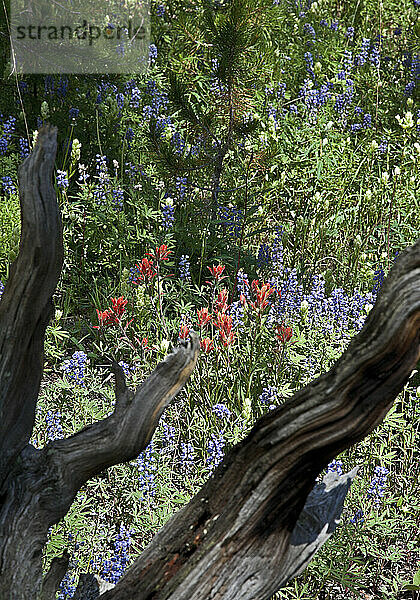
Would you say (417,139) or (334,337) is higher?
(417,139)

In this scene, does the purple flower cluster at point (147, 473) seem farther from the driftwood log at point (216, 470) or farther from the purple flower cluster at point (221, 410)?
the driftwood log at point (216, 470)

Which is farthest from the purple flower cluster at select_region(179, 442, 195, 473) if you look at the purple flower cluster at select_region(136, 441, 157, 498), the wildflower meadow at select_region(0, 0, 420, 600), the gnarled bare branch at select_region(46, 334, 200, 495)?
the gnarled bare branch at select_region(46, 334, 200, 495)

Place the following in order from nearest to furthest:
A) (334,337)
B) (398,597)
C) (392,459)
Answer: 1. (398,597)
2. (392,459)
3. (334,337)

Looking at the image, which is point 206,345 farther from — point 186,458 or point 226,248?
point 226,248

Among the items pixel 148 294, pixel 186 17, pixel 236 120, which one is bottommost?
pixel 148 294

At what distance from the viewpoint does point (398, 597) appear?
2.94 meters

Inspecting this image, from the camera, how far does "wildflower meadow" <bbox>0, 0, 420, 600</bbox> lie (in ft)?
10.2

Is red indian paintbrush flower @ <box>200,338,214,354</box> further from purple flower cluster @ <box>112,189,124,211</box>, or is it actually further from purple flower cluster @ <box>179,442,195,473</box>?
purple flower cluster @ <box>112,189,124,211</box>

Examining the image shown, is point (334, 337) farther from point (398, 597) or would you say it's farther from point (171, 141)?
point (171, 141)

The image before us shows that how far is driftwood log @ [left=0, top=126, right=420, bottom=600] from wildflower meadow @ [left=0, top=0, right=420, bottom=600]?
0.76 metres

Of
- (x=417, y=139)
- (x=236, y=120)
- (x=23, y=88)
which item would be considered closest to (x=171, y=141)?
(x=236, y=120)

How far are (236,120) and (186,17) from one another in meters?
0.75

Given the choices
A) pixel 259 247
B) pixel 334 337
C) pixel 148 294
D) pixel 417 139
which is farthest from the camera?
pixel 417 139

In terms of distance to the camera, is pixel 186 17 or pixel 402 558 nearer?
pixel 402 558
